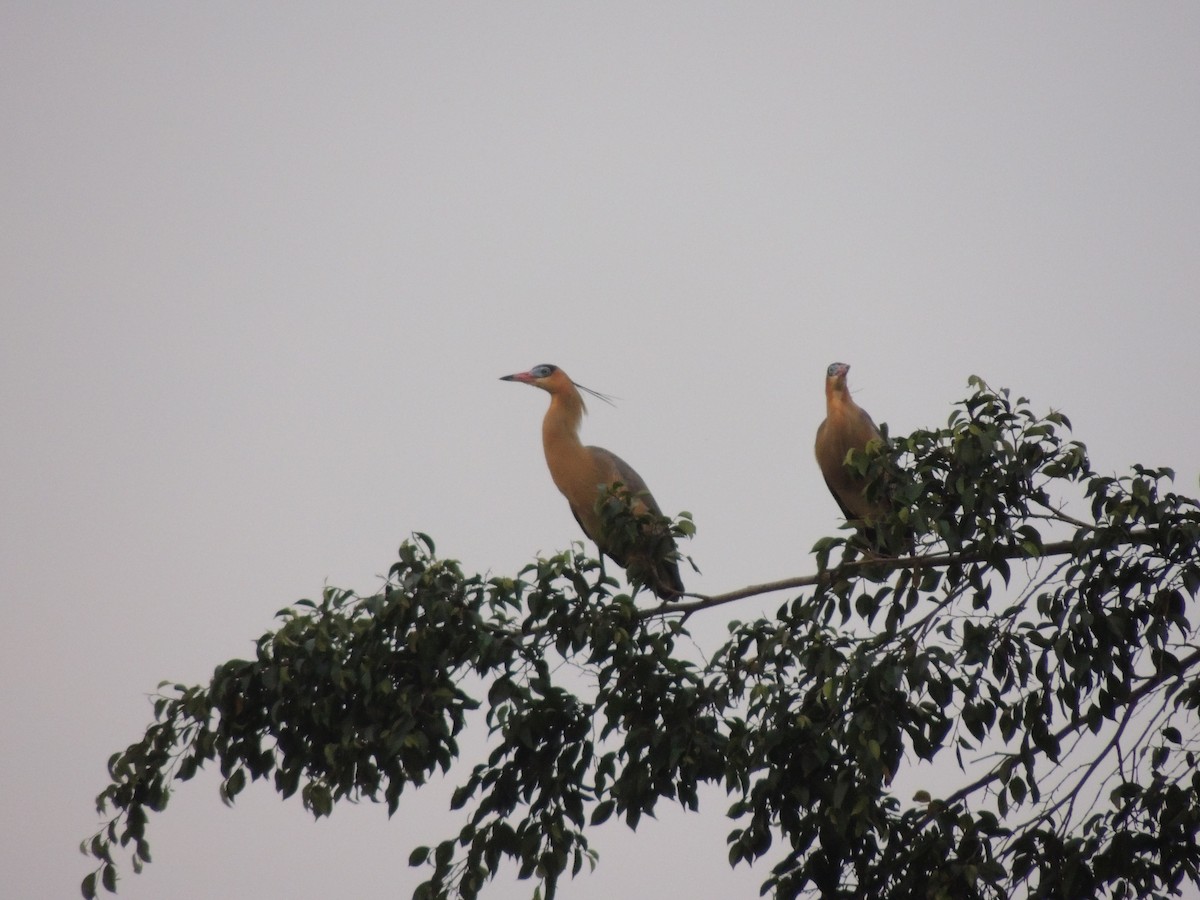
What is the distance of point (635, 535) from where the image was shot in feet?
14.4

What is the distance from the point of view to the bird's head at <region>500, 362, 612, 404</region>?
6.31 metres

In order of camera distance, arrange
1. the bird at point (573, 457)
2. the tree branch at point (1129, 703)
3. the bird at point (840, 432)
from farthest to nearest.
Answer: the bird at point (573, 457) → the bird at point (840, 432) → the tree branch at point (1129, 703)

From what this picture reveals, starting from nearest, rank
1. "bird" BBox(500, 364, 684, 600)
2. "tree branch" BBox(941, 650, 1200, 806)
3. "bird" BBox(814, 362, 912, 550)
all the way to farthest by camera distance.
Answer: "tree branch" BBox(941, 650, 1200, 806) < "bird" BBox(814, 362, 912, 550) < "bird" BBox(500, 364, 684, 600)

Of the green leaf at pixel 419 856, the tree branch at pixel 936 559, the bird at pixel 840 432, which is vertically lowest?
the green leaf at pixel 419 856

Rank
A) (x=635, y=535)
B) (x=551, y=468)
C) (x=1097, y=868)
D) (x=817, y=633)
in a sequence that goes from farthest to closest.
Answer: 1. (x=551, y=468)
2. (x=635, y=535)
3. (x=817, y=633)
4. (x=1097, y=868)

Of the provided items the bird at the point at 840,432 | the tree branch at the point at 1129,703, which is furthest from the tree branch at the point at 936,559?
the bird at the point at 840,432

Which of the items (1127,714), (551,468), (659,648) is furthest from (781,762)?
(551,468)

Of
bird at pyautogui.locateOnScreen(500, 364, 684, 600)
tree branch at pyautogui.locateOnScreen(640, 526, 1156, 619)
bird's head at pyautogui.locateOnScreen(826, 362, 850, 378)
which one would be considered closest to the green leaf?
tree branch at pyautogui.locateOnScreen(640, 526, 1156, 619)

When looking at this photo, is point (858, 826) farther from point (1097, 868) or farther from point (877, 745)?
point (1097, 868)

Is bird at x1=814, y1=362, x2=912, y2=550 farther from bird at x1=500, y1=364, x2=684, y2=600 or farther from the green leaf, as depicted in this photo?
the green leaf

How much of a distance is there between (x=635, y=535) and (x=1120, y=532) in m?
1.53

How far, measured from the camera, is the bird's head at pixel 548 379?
6.31 metres

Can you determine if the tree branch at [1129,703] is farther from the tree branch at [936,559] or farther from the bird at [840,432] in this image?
the bird at [840,432]

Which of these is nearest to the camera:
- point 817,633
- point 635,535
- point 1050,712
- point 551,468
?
point 1050,712
